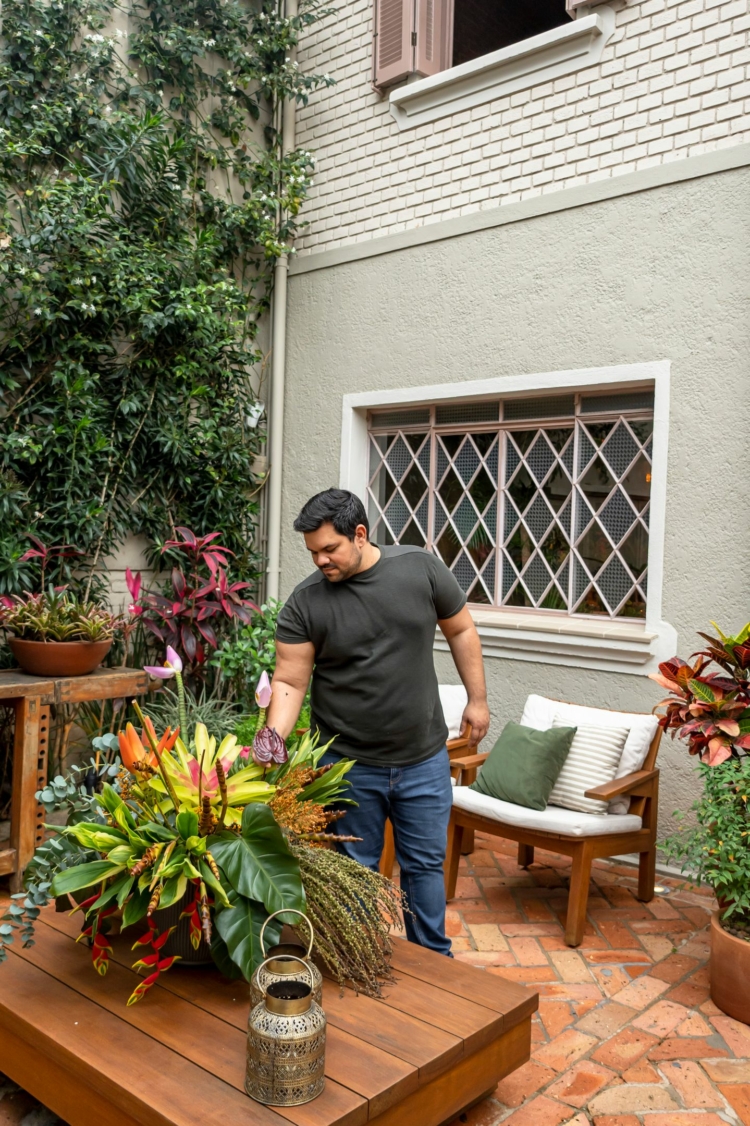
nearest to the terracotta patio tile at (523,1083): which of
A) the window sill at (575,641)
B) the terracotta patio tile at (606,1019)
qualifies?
the terracotta patio tile at (606,1019)

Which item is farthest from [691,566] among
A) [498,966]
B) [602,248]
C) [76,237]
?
[76,237]

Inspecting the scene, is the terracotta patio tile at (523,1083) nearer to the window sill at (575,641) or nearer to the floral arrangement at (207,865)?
the floral arrangement at (207,865)

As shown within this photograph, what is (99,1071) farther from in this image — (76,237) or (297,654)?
(76,237)

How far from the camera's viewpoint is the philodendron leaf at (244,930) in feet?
7.68

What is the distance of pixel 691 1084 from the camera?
2904 millimetres

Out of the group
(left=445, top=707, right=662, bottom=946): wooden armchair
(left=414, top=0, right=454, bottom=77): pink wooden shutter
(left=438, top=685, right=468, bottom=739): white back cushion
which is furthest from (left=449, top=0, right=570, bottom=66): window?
(left=445, top=707, right=662, bottom=946): wooden armchair

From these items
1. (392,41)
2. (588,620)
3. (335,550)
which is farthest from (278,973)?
(392,41)

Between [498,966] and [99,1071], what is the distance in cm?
203

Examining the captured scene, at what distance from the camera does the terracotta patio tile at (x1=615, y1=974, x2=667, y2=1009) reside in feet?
11.3

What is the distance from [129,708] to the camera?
5695mm

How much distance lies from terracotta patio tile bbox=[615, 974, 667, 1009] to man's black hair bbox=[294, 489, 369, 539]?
2055 millimetres

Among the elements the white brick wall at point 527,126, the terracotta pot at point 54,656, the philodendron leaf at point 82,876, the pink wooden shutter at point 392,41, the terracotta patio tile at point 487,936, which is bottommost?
the terracotta patio tile at point 487,936

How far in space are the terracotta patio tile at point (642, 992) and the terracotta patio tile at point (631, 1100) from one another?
22.0 inches

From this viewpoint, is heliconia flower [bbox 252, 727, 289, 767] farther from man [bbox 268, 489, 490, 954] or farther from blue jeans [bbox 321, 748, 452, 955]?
blue jeans [bbox 321, 748, 452, 955]
